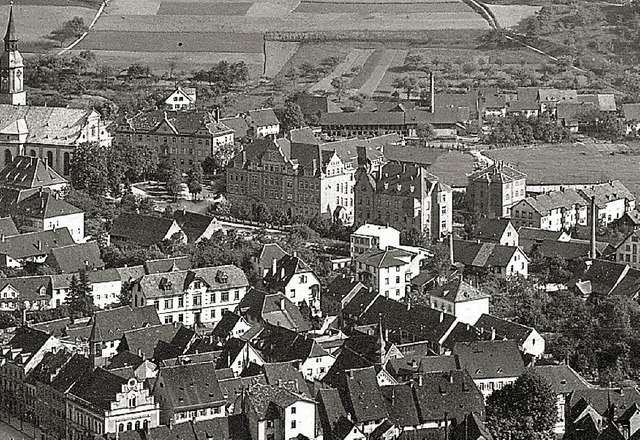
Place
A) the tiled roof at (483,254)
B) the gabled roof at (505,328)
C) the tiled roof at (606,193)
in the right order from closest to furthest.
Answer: the gabled roof at (505,328) < the tiled roof at (483,254) < the tiled roof at (606,193)

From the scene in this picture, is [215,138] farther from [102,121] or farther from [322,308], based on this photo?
[322,308]

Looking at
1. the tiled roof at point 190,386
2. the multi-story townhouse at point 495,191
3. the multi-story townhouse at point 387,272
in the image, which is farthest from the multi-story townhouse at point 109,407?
the multi-story townhouse at point 495,191

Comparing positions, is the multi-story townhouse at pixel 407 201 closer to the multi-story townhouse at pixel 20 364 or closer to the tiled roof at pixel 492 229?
the tiled roof at pixel 492 229

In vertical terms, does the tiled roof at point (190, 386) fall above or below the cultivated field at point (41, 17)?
below

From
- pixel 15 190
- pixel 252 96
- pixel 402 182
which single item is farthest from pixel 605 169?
pixel 15 190

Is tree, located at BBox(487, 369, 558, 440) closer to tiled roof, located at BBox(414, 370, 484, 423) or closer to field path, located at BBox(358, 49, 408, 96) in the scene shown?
tiled roof, located at BBox(414, 370, 484, 423)

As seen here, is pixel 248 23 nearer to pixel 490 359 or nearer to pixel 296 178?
pixel 296 178

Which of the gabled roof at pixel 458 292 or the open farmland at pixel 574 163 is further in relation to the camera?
the open farmland at pixel 574 163
